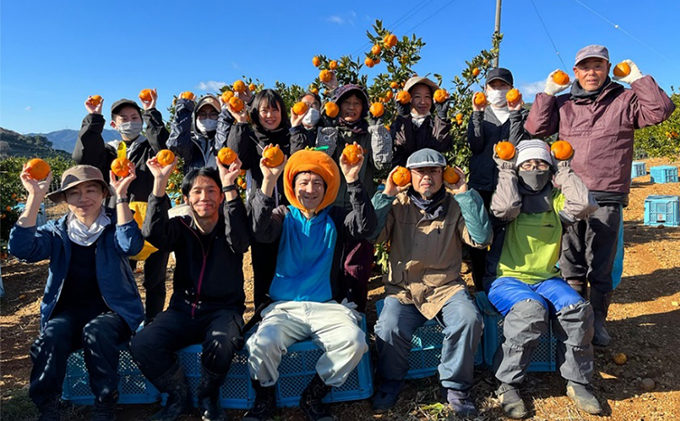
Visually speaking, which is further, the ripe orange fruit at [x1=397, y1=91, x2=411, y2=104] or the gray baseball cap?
the ripe orange fruit at [x1=397, y1=91, x2=411, y2=104]

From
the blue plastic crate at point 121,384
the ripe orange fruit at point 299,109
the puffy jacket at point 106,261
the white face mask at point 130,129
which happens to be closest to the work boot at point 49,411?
the blue plastic crate at point 121,384

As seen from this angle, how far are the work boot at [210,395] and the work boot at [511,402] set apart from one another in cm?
170

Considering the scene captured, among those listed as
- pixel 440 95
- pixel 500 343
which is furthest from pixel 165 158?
pixel 500 343

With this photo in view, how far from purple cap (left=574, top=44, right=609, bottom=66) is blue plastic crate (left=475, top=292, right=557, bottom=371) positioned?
1954mm

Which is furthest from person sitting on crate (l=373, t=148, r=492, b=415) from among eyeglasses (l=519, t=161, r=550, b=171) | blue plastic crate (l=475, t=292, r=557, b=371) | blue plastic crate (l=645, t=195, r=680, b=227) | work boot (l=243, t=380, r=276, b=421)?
blue plastic crate (l=645, t=195, r=680, b=227)

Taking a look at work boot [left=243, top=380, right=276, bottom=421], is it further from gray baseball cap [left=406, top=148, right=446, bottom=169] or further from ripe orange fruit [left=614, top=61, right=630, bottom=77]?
ripe orange fruit [left=614, top=61, right=630, bottom=77]

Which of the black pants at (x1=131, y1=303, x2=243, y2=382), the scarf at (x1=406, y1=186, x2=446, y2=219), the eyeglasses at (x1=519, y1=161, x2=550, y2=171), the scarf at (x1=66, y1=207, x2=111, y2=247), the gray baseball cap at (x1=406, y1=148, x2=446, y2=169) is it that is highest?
the gray baseball cap at (x1=406, y1=148, x2=446, y2=169)

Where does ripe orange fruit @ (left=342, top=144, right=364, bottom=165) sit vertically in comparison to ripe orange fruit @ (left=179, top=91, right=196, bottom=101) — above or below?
below

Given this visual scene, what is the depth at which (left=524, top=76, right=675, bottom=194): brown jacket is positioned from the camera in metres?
3.10

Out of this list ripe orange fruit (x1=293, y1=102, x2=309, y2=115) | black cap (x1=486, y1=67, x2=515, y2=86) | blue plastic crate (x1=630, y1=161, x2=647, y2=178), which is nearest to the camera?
ripe orange fruit (x1=293, y1=102, x2=309, y2=115)

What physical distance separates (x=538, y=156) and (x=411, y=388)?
1807 mm

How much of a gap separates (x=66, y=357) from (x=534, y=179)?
320 centimetres

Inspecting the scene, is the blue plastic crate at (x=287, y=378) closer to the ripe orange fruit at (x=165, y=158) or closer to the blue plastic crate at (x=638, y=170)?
the ripe orange fruit at (x=165, y=158)

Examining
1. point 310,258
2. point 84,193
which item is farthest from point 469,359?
point 84,193
